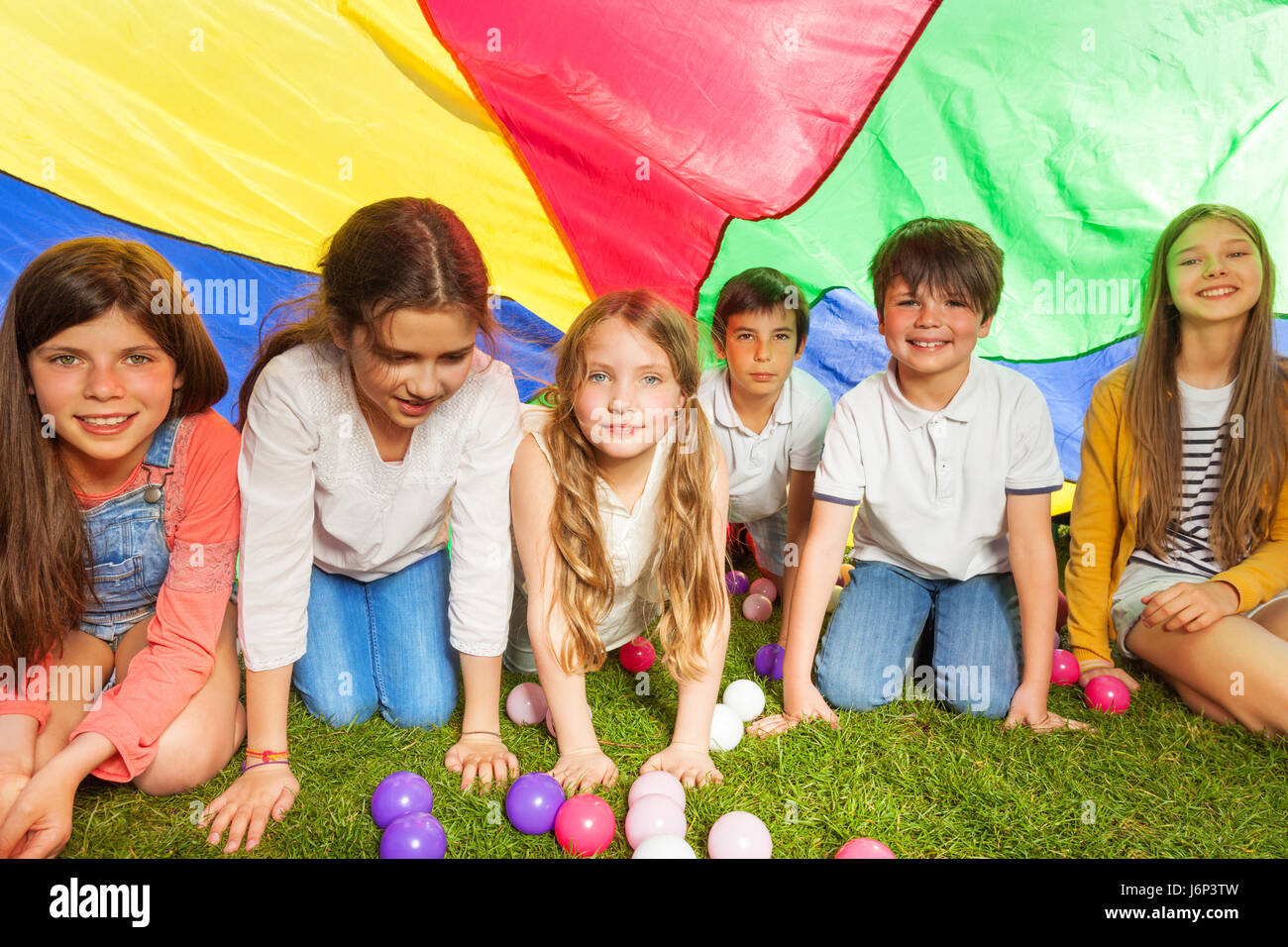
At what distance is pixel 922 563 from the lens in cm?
204

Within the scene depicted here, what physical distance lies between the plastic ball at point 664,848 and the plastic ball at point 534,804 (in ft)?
0.59

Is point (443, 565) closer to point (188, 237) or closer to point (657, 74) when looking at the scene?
point (188, 237)

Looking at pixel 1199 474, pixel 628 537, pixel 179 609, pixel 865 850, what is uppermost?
pixel 1199 474

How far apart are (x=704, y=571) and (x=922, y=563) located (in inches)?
21.6

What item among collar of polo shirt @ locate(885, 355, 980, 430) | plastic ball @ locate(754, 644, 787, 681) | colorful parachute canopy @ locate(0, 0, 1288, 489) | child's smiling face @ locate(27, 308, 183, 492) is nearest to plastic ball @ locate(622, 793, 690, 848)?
plastic ball @ locate(754, 644, 787, 681)

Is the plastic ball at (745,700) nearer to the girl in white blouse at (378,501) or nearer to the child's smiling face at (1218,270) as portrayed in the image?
the girl in white blouse at (378,501)

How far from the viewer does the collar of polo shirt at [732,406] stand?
2.32 meters

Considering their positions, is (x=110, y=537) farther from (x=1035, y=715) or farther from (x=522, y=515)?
(x=1035, y=715)

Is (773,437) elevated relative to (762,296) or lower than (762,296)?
lower

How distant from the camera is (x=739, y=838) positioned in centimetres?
143

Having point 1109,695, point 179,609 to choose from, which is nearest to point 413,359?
point 179,609

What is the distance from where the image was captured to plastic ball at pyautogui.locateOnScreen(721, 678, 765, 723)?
1.94 m

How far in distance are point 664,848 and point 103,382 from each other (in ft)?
3.64
